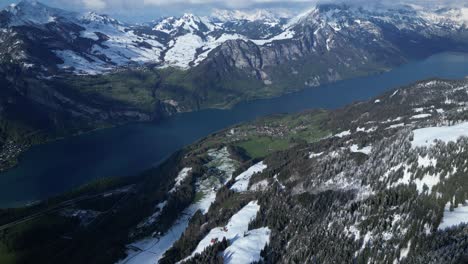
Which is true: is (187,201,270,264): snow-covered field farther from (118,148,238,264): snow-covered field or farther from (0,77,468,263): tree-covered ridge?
(118,148,238,264): snow-covered field

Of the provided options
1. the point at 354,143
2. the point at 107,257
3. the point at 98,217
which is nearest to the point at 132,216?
A: the point at 98,217

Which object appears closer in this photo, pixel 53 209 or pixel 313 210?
pixel 313 210

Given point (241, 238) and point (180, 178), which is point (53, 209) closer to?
point (180, 178)

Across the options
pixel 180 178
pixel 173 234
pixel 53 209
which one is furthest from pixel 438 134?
pixel 53 209

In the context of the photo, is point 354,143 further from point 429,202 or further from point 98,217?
point 98,217

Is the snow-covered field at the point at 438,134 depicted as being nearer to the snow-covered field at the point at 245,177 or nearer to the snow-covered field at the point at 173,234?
the snow-covered field at the point at 245,177

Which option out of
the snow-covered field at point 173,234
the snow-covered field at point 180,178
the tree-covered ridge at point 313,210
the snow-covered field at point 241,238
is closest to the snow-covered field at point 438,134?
the tree-covered ridge at point 313,210
